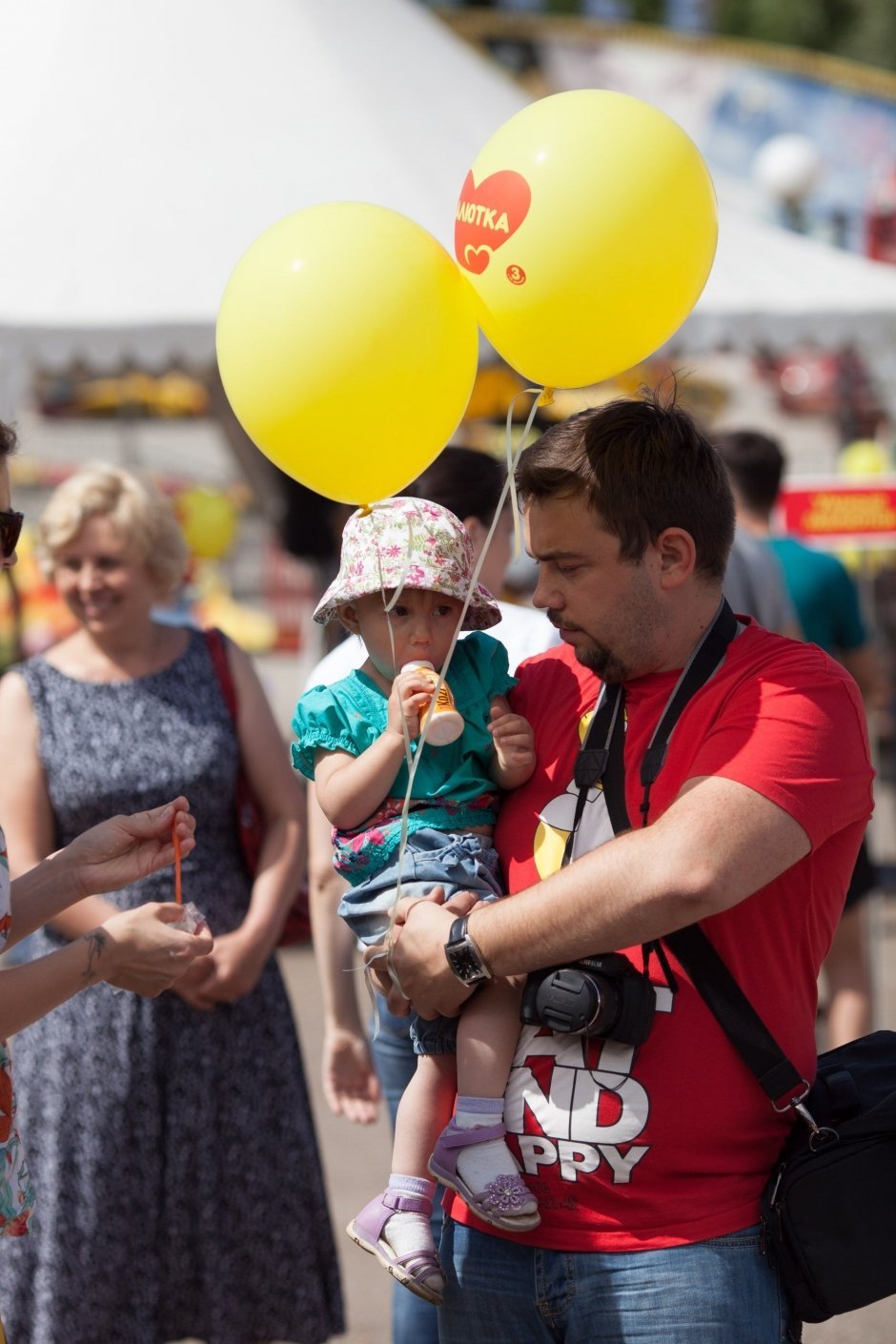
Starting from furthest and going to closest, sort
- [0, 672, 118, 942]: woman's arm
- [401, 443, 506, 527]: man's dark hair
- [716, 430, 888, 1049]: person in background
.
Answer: [716, 430, 888, 1049]: person in background < [0, 672, 118, 942]: woman's arm < [401, 443, 506, 527]: man's dark hair

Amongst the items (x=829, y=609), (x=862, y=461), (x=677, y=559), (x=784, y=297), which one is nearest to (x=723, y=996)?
(x=677, y=559)

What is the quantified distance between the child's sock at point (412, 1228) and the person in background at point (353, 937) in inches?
24.9

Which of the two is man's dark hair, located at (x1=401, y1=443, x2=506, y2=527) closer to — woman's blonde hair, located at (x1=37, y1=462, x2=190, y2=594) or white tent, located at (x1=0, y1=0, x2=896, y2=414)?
woman's blonde hair, located at (x1=37, y1=462, x2=190, y2=594)

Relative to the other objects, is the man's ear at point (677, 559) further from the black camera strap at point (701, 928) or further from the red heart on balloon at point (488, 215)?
the red heart on balloon at point (488, 215)

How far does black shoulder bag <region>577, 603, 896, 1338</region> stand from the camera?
6.60 feet

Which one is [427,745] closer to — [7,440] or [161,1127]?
[7,440]

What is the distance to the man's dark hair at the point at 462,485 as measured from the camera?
3201mm

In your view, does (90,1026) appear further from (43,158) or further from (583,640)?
(43,158)

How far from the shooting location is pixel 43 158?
6469mm

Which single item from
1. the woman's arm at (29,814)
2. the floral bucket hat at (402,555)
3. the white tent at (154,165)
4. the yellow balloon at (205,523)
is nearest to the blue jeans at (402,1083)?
the woman's arm at (29,814)

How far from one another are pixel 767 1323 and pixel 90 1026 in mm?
1793

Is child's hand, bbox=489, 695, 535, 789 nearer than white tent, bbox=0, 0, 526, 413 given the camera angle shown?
Yes

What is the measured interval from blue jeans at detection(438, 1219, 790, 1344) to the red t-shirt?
0.09ft

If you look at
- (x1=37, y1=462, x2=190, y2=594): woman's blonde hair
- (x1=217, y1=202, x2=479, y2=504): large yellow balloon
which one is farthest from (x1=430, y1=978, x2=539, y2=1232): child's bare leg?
(x1=37, y1=462, x2=190, y2=594): woman's blonde hair
